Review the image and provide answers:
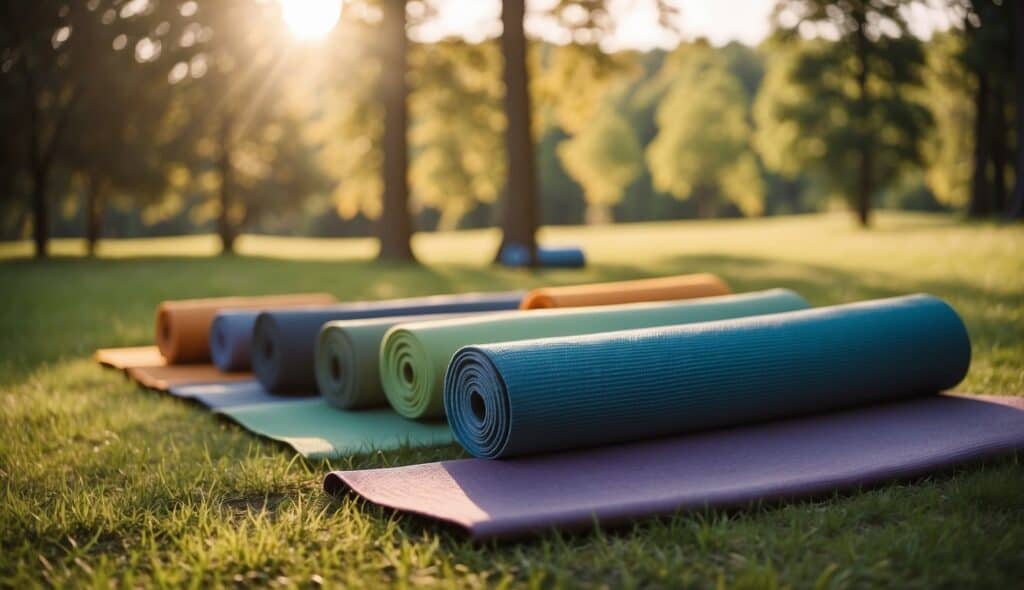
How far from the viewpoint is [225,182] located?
28250mm

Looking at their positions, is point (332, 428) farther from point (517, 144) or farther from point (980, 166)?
point (980, 166)

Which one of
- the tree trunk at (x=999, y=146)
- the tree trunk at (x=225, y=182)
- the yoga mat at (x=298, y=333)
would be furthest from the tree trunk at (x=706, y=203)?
the yoga mat at (x=298, y=333)

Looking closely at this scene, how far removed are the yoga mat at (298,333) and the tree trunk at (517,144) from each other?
1006 cm

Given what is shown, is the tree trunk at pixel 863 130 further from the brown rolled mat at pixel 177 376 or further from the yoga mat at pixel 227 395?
the yoga mat at pixel 227 395

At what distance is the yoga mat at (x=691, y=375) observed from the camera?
3.96 metres

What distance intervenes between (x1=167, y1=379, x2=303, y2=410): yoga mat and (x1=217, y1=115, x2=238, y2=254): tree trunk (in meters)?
22.9

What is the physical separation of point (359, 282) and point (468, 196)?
17.4 metres

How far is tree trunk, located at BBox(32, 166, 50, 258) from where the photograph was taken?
23.0 metres

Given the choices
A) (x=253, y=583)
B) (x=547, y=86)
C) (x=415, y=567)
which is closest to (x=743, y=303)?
(x=415, y=567)

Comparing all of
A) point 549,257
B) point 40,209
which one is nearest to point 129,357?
point 549,257

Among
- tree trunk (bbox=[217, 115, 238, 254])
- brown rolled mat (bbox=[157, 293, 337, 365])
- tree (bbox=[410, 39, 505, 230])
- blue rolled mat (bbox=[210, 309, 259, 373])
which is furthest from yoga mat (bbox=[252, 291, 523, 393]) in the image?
tree trunk (bbox=[217, 115, 238, 254])

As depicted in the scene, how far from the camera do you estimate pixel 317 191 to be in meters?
36.2

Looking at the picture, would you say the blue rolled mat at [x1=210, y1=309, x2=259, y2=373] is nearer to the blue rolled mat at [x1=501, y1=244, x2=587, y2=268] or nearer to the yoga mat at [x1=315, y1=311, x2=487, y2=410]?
the yoga mat at [x1=315, y1=311, x2=487, y2=410]

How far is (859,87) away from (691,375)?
1114 inches
